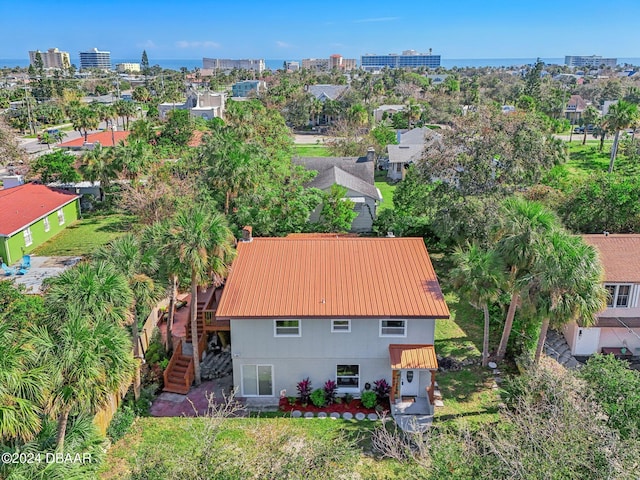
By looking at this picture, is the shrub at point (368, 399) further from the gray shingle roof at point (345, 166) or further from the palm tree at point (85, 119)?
the palm tree at point (85, 119)

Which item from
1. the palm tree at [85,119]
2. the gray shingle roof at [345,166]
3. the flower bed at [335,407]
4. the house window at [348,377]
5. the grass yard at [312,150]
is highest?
the palm tree at [85,119]

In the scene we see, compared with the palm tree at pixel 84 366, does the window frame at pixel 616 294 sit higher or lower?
lower

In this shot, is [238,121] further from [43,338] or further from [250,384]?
[43,338]

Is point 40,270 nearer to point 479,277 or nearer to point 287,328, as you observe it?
point 287,328

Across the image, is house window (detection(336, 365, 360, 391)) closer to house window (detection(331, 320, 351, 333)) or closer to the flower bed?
the flower bed

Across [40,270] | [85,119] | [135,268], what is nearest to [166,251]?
[135,268]

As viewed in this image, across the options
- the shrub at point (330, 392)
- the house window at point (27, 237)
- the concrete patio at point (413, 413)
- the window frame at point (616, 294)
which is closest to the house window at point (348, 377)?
the shrub at point (330, 392)
